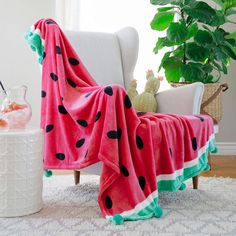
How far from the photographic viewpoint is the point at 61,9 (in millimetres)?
3076

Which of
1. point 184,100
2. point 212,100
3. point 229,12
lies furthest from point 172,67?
point 184,100

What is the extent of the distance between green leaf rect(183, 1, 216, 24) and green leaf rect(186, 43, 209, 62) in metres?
0.20

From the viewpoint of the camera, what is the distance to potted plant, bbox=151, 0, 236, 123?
2.76 m

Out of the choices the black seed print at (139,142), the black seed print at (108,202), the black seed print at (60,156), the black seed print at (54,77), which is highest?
the black seed print at (54,77)

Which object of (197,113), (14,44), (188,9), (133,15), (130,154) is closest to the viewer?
(130,154)

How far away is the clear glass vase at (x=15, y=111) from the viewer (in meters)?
1.64

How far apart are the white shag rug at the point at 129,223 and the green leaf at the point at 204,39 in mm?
1136

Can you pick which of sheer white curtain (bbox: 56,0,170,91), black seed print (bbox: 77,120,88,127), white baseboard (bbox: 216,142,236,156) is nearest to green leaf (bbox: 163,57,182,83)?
sheer white curtain (bbox: 56,0,170,91)

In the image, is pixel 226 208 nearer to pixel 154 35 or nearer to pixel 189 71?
pixel 189 71

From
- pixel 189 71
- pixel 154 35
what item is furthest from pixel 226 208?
pixel 154 35

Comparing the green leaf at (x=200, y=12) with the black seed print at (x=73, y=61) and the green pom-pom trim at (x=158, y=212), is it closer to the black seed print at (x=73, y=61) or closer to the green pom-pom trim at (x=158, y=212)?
the black seed print at (x=73, y=61)

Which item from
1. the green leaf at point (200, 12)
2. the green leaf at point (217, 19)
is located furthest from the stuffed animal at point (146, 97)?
the green leaf at point (217, 19)

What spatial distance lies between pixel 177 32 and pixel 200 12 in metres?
0.21

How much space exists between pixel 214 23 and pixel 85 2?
104 centimetres
